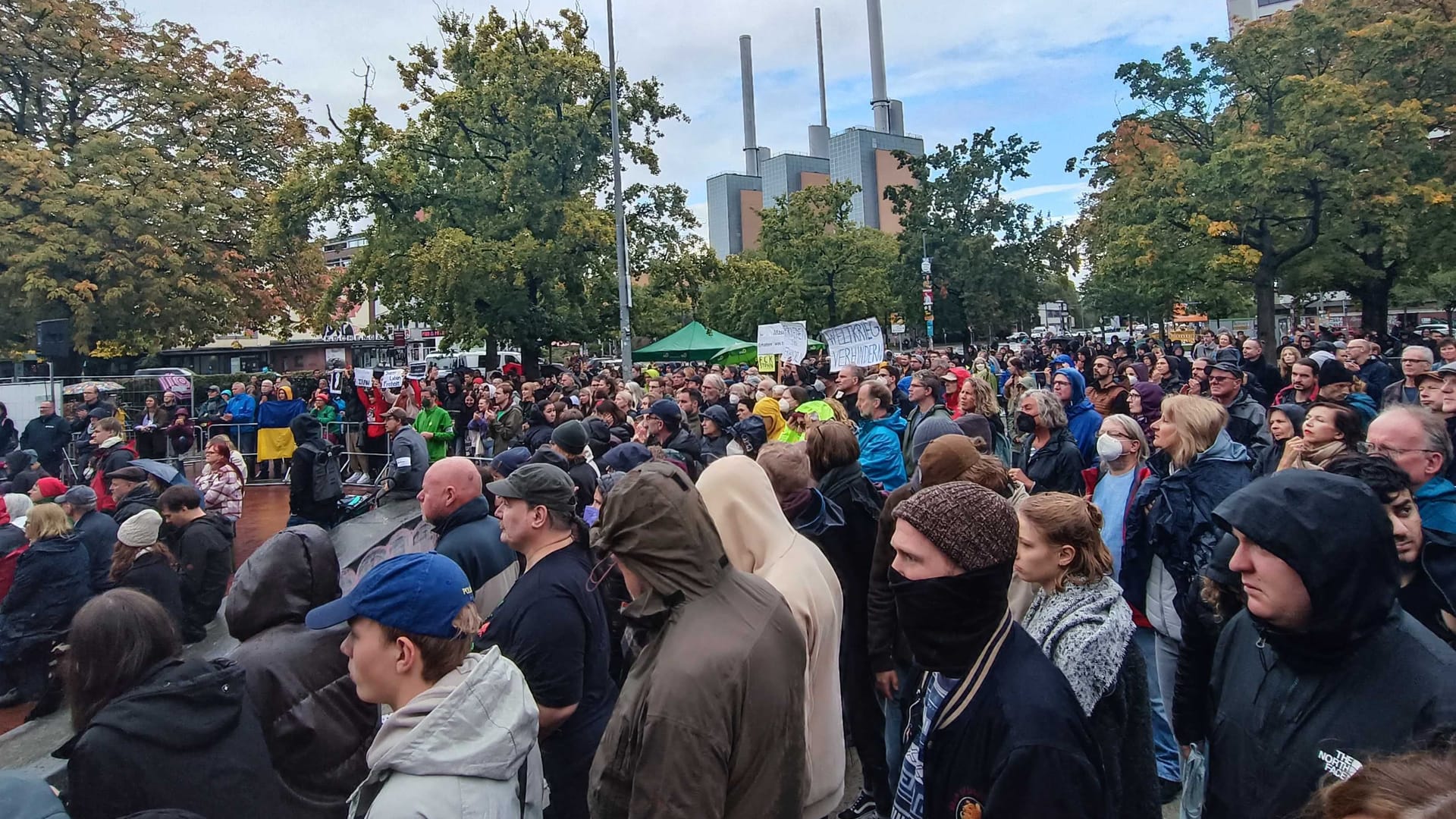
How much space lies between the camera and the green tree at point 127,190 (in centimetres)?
2459

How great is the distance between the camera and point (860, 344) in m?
12.5

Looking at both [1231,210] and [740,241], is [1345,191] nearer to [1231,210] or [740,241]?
[1231,210]

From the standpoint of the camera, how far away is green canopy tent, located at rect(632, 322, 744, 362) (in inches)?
1062

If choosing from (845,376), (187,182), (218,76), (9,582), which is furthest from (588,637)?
(218,76)

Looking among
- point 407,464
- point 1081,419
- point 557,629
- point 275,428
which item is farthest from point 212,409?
point 557,629

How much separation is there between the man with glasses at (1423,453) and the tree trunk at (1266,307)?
24.4 metres

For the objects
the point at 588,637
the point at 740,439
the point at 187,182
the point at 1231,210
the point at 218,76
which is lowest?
the point at 588,637

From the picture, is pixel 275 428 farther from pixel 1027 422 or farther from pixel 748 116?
pixel 748 116

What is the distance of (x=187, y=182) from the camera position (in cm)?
2694

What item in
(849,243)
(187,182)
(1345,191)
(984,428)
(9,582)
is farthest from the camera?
(849,243)

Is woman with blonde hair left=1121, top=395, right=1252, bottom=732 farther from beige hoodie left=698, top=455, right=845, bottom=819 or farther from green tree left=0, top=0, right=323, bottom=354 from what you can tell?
green tree left=0, top=0, right=323, bottom=354

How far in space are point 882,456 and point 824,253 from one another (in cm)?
3655

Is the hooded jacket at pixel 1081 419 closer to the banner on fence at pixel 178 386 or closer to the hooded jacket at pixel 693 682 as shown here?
the hooded jacket at pixel 693 682

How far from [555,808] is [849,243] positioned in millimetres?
40688
